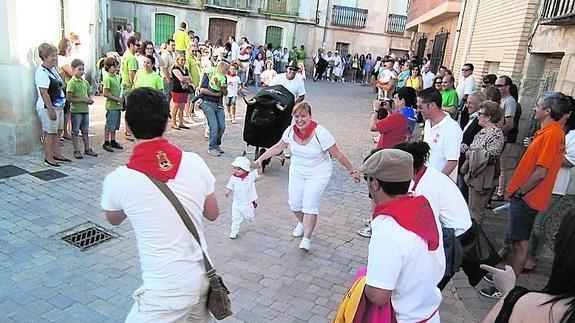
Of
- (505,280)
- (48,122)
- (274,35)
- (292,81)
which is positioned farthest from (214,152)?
(274,35)

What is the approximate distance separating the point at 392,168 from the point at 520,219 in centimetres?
281

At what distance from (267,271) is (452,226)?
2.01m

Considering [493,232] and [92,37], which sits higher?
[92,37]

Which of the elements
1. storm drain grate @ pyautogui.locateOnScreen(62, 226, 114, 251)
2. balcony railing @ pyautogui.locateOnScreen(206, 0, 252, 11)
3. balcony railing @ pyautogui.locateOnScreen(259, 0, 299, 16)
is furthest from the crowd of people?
balcony railing @ pyautogui.locateOnScreen(259, 0, 299, 16)

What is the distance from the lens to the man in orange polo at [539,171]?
13.1 ft

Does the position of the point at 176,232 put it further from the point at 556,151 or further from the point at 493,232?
the point at 493,232

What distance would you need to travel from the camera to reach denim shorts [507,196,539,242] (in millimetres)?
4254

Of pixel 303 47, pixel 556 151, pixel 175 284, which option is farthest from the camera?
pixel 303 47

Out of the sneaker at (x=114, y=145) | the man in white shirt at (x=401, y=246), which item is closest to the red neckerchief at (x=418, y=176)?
the man in white shirt at (x=401, y=246)

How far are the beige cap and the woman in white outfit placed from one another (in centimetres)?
225

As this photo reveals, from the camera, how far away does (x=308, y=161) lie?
473 cm

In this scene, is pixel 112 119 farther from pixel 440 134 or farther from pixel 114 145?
pixel 440 134

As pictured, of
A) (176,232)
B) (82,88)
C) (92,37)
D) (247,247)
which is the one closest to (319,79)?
(92,37)

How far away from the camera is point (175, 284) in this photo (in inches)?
89.2
